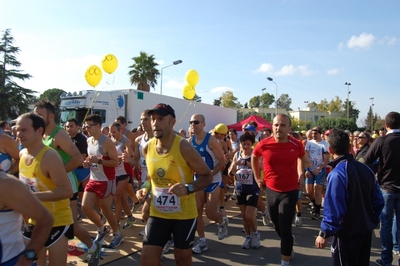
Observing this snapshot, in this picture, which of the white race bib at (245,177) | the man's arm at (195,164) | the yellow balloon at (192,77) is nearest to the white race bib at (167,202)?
the man's arm at (195,164)

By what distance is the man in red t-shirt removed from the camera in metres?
4.64

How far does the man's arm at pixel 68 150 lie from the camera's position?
13.2ft

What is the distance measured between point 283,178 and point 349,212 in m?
1.49

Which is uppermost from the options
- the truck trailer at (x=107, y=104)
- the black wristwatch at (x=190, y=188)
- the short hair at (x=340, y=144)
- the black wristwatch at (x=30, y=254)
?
the truck trailer at (x=107, y=104)

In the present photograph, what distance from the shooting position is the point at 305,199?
36.9ft

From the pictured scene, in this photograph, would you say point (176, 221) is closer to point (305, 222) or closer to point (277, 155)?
point (277, 155)

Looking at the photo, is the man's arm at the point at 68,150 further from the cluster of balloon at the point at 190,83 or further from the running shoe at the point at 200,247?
the cluster of balloon at the point at 190,83

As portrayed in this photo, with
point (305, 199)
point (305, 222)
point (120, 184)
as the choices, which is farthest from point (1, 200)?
point (305, 199)

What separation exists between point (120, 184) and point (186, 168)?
3753 mm

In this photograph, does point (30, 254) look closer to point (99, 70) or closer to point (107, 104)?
point (99, 70)

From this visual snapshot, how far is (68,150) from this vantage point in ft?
13.3

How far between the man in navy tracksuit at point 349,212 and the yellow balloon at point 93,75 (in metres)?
11.2

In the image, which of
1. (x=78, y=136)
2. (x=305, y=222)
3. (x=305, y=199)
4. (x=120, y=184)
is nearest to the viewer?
(x=78, y=136)

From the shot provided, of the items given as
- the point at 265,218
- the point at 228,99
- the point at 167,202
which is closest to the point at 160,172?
the point at 167,202
